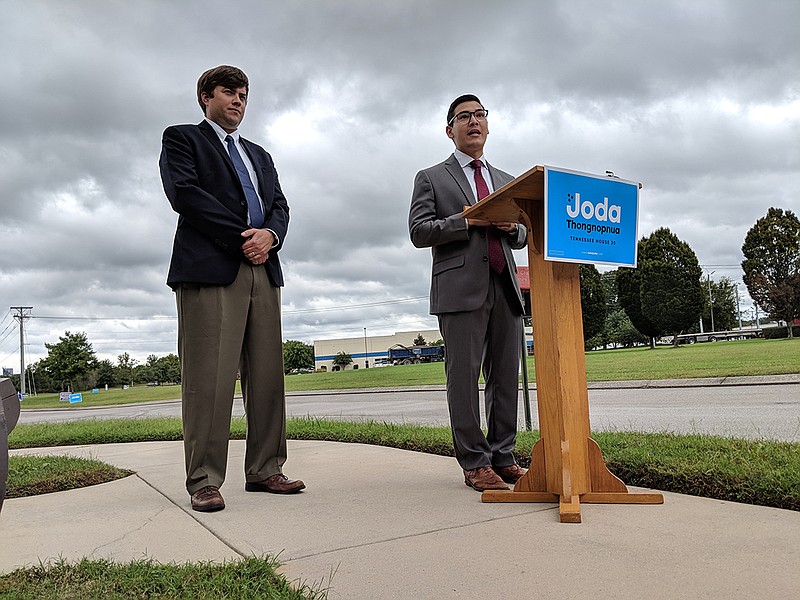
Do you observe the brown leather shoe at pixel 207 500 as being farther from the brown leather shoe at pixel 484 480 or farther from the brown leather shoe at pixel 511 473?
the brown leather shoe at pixel 511 473

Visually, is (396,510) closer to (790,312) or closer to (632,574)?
(632,574)

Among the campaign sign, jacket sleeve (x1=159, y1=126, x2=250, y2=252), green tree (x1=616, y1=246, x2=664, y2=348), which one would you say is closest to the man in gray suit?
the campaign sign

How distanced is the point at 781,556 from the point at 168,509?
8.96ft

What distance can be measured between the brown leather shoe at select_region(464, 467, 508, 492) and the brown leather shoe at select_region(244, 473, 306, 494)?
3.12 feet

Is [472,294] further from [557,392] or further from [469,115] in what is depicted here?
[469,115]

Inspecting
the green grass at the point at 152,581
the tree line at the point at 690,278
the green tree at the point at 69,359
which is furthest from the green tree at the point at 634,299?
the green grass at the point at 152,581

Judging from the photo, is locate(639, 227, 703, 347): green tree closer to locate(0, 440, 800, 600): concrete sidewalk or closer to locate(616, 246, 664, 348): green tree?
locate(616, 246, 664, 348): green tree

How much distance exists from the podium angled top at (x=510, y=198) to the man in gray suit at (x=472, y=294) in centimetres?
7

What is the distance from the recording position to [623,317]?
75312 millimetres

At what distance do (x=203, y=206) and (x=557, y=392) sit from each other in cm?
206

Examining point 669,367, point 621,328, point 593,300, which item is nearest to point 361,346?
point 621,328

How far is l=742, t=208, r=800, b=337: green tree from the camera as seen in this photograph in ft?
140

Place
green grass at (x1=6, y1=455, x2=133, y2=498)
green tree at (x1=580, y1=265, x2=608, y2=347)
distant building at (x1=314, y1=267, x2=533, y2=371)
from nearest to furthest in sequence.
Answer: green grass at (x1=6, y1=455, x2=133, y2=498)
green tree at (x1=580, y1=265, x2=608, y2=347)
distant building at (x1=314, y1=267, x2=533, y2=371)

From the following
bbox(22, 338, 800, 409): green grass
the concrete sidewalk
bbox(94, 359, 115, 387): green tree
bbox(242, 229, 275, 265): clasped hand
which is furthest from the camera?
bbox(94, 359, 115, 387): green tree
